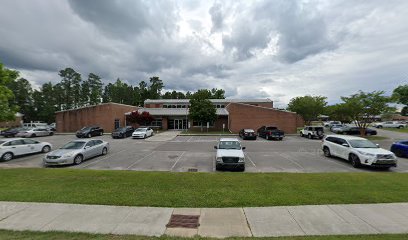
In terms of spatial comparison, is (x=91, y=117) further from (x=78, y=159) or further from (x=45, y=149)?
(x=78, y=159)

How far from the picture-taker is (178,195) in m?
6.92

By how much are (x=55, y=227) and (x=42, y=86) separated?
8491cm

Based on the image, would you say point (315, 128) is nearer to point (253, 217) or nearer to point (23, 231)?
point (253, 217)

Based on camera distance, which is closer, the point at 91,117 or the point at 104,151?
the point at 104,151

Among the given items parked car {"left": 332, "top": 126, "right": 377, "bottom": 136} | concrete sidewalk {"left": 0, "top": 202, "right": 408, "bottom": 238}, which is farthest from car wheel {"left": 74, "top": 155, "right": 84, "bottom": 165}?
parked car {"left": 332, "top": 126, "right": 377, "bottom": 136}

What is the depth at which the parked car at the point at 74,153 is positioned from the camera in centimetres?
1230

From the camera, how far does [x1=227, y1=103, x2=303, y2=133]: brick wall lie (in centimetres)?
3703

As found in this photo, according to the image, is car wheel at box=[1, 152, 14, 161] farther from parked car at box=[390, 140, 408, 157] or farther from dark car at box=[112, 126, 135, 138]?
parked car at box=[390, 140, 408, 157]

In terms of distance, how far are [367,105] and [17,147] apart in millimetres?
37966

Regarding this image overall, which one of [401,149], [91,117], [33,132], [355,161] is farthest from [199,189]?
[91,117]

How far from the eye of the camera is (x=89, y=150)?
14195 millimetres

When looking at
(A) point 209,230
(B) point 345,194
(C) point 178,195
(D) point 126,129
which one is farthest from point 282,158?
(D) point 126,129

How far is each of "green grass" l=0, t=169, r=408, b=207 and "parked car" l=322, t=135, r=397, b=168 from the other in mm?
2772

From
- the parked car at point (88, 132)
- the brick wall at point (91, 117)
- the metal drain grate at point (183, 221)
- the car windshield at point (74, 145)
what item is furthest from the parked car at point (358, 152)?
the brick wall at point (91, 117)
